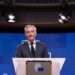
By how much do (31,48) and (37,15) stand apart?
338 cm

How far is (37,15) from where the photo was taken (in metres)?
5.33

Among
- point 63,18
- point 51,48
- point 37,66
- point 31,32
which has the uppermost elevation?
point 63,18

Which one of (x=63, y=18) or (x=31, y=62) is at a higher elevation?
(x=63, y=18)

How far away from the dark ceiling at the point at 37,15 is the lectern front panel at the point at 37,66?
3.36m

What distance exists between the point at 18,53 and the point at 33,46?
12 cm

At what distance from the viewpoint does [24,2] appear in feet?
16.6

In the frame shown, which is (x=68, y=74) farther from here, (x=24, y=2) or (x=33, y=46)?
(x=33, y=46)

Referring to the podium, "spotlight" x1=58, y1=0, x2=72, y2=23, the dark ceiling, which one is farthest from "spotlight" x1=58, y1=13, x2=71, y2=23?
the podium

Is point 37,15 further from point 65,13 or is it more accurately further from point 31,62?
point 31,62

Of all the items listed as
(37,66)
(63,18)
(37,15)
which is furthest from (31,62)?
(37,15)

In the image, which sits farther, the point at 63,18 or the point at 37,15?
the point at 37,15

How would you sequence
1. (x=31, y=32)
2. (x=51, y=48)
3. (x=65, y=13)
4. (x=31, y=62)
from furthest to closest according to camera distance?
(x=51, y=48), (x=65, y=13), (x=31, y=32), (x=31, y=62)

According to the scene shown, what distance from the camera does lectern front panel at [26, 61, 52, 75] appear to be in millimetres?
1707

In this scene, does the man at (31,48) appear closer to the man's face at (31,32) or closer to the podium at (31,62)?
the man's face at (31,32)
